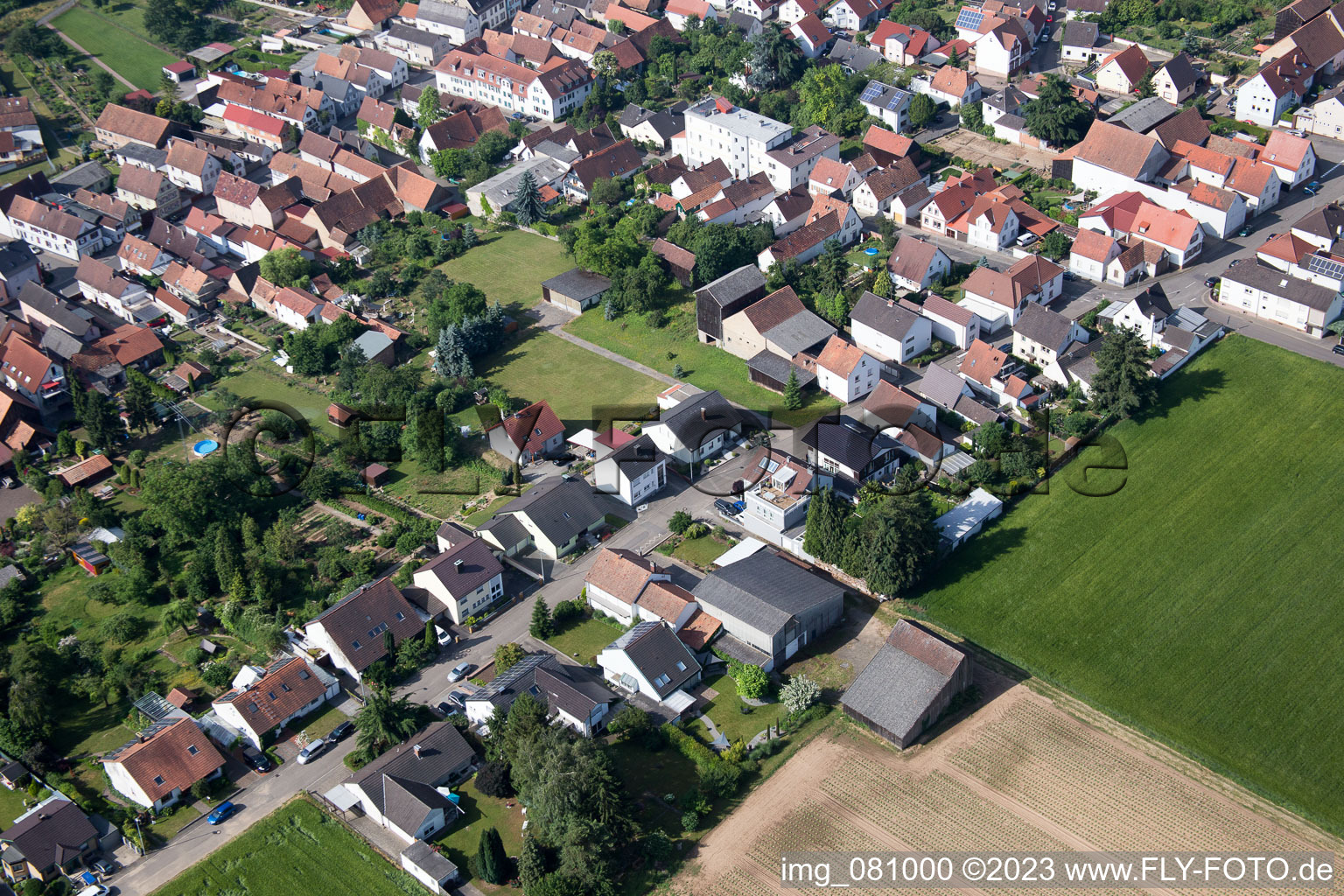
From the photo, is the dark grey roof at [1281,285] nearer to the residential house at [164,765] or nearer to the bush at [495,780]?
the bush at [495,780]

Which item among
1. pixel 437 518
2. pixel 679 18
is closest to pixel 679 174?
pixel 679 18

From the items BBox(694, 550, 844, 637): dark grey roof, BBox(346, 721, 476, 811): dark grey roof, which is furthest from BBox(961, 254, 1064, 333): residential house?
BBox(346, 721, 476, 811): dark grey roof

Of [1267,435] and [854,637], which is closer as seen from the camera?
[854,637]

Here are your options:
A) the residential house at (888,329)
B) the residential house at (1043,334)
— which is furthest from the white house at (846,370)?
the residential house at (1043,334)

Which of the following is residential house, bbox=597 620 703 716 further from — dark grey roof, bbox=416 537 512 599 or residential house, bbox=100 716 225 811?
residential house, bbox=100 716 225 811

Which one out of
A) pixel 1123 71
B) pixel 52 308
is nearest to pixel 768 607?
pixel 52 308

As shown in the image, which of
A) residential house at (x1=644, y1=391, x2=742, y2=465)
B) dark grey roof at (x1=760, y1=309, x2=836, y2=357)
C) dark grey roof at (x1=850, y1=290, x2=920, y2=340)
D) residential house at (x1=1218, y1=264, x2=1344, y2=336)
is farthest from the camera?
dark grey roof at (x1=760, y1=309, x2=836, y2=357)

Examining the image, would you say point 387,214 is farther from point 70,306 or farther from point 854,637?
point 854,637
